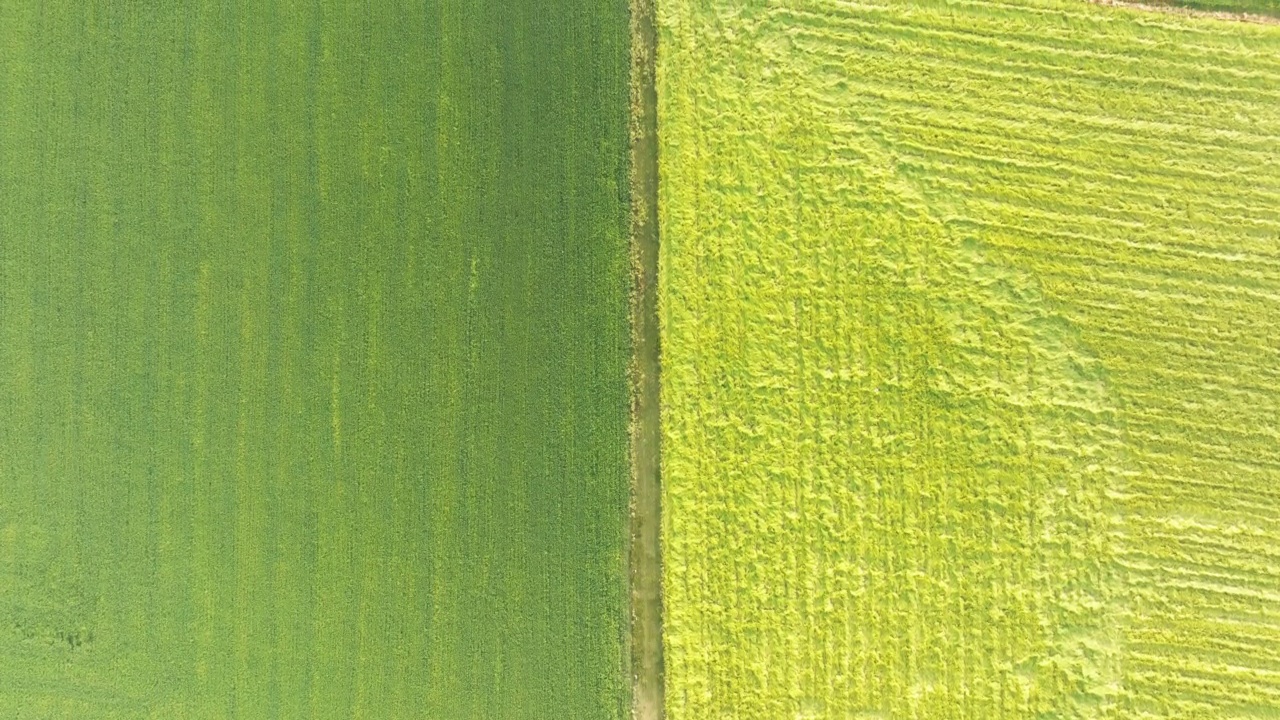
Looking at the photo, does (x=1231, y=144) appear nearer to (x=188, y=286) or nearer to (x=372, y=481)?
(x=372, y=481)

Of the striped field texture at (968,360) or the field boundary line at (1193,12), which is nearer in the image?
the striped field texture at (968,360)

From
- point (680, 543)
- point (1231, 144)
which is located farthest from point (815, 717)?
point (1231, 144)

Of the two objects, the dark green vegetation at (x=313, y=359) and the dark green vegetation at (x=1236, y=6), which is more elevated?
the dark green vegetation at (x=1236, y=6)

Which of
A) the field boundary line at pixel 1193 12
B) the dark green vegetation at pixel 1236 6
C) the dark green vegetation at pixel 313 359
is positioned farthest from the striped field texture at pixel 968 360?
the dark green vegetation at pixel 313 359

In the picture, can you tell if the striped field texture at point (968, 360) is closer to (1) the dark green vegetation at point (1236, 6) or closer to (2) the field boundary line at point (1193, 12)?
(2) the field boundary line at point (1193, 12)

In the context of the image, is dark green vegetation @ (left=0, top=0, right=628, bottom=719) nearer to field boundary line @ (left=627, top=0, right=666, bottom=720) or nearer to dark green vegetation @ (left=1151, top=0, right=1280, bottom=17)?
field boundary line @ (left=627, top=0, right=666, bottom=720)

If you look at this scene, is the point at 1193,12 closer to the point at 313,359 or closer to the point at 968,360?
the point at 968,360

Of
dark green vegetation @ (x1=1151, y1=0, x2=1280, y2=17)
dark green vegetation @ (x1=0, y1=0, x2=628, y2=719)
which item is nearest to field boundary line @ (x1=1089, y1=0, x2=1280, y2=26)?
dark green vegetation @ (x1=1151, y1=0, x2=1280, y2=17)

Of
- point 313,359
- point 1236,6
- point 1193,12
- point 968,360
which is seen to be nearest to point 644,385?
point 968,360
